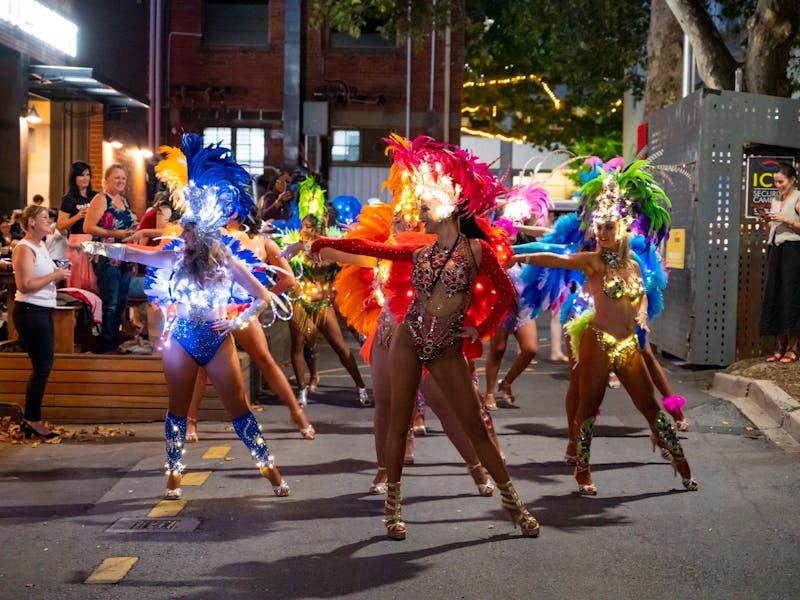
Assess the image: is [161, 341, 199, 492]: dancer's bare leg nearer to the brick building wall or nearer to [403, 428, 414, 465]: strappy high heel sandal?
[403, 428, 414, 465]: strappy high heel sandal

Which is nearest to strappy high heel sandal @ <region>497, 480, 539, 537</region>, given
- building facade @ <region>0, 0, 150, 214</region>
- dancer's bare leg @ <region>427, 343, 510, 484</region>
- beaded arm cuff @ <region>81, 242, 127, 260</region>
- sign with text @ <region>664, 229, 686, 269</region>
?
dancer's bare leg @ <region>427, 343, 510, 484</region>

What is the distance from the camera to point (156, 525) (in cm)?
723

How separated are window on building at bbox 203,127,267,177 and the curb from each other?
18.5m

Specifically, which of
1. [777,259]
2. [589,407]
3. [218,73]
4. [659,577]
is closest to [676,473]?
[589,407]

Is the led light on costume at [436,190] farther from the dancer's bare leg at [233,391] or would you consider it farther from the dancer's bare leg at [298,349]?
the dancer's bare leg at [298,349]

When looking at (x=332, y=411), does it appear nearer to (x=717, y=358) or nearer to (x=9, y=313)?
(x=9, y=313)

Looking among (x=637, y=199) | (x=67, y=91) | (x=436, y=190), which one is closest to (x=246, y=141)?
(x=67, y=91)

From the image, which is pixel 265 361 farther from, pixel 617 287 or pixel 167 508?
pixel 617 287

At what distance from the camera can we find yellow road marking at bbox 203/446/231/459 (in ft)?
31.7

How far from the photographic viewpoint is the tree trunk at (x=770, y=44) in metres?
15.6

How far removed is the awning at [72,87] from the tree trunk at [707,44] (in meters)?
8.46

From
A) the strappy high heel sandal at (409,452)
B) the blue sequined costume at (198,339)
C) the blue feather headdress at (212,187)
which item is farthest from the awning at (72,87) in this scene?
the blue sequined costume at (198,339)

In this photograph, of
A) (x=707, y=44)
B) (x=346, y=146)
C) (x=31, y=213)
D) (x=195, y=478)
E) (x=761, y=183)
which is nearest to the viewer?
(x=195, y=478)

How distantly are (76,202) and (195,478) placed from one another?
5109 mm
